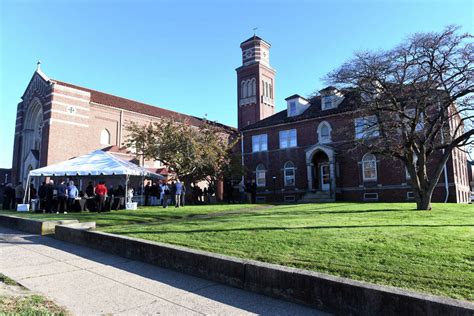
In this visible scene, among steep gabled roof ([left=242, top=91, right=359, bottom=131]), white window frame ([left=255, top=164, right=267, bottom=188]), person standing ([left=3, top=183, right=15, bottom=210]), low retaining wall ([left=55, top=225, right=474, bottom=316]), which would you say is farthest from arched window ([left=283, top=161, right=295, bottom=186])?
low retaining wall ([left=55, top=225, right=474, bottom=316])

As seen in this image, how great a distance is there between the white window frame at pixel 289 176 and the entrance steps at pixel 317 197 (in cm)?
262

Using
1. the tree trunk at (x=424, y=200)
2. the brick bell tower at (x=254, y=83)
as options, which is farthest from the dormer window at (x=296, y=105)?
the brick bell tower at (x=254, y=83)

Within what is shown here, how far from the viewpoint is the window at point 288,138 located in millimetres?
31250

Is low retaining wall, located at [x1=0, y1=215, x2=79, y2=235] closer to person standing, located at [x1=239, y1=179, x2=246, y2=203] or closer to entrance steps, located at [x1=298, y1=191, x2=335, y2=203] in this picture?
person standing, located at [x1=239, y1=179, x2=246, y2=203]

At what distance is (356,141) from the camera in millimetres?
17062

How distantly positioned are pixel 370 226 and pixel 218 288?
5492mm

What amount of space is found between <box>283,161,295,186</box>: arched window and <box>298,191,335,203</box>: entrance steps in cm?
274

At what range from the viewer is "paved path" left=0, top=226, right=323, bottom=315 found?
4648 millimetres

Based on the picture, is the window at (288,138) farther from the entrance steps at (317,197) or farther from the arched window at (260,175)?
the entrance steps at (317,197)

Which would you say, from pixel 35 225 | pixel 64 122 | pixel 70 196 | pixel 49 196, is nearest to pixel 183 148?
pixel 70 196

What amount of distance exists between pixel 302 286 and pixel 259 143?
95.1 feet

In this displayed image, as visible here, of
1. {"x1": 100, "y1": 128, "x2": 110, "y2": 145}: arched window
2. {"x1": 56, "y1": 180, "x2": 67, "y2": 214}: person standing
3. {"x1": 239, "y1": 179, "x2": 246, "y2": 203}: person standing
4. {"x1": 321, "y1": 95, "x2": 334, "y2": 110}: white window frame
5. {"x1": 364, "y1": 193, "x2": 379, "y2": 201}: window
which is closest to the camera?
{"x1": 56, "y1": 180, "x2": 67, "y2": 214}: person standing

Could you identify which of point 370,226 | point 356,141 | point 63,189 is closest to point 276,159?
point 356,141

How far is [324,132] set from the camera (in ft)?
96.5
